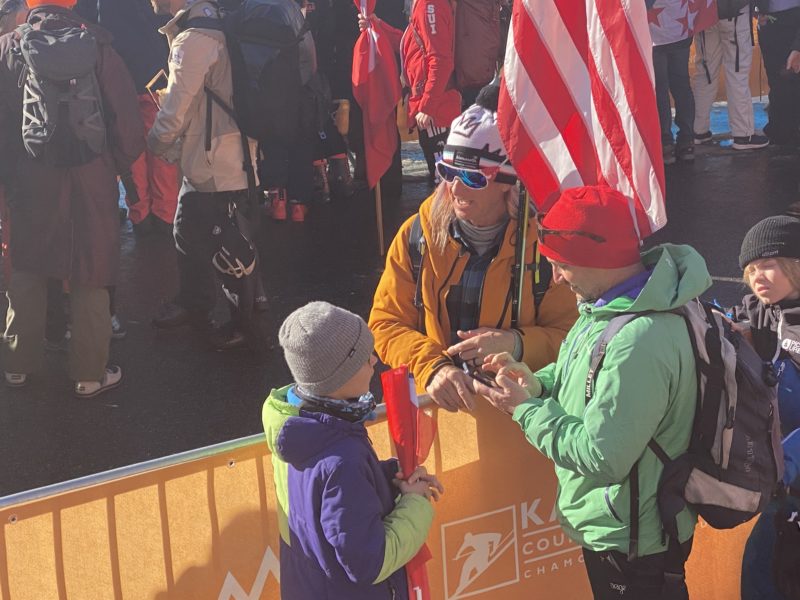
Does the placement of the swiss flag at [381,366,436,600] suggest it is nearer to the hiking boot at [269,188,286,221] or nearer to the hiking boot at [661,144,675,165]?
the hiking boot at [269,188,286,221]

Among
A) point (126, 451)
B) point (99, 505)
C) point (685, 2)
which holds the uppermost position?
point (685, 2)

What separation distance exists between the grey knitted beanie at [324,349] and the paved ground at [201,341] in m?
3.20

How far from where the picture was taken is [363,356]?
291 cm

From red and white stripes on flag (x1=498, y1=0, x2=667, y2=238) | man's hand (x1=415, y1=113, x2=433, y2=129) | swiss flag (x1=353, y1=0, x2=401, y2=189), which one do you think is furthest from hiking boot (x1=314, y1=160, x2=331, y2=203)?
red and white stripes on flag (x1=498, y1=0, x2=667, y2=238)

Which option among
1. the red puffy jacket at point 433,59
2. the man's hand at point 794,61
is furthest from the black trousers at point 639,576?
the man's hand at point 794,61

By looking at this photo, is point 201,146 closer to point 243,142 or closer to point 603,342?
point 243,142

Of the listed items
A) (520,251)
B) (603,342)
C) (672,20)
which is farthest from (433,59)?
(603,342)

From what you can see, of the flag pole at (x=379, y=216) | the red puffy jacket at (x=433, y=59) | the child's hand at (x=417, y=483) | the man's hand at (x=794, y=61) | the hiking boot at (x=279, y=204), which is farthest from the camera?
the man's hand at (x=794, y=61)

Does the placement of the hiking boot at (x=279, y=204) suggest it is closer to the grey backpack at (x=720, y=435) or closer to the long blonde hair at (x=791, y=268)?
the long blonde hair at (x=791, y=268)

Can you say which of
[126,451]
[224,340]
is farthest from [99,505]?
[224,340]

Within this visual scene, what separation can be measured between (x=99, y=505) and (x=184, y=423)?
2.83 m

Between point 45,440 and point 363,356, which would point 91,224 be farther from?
point 363,356

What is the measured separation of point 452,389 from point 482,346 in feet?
0.58

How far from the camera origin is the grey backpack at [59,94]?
5785 millimetres
